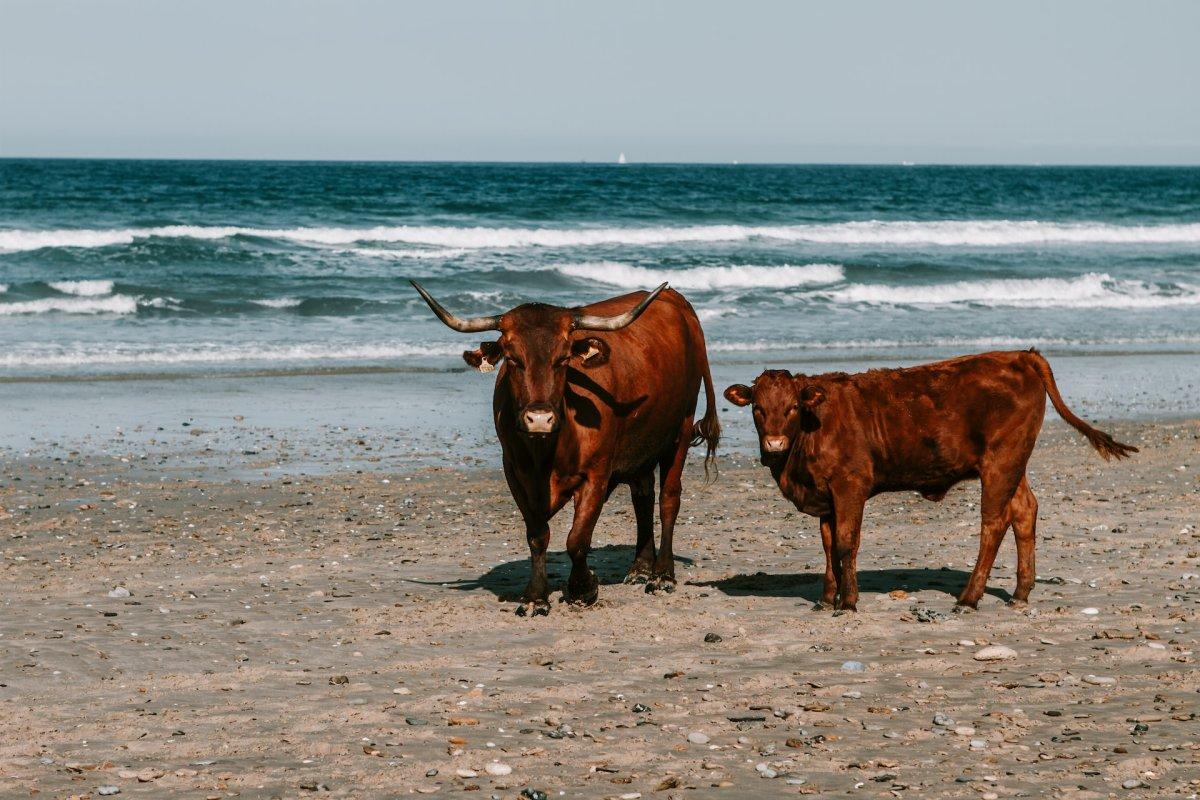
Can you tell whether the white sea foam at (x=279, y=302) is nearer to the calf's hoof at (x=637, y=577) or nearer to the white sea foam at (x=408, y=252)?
the white sea foam at (x=408, y=252)

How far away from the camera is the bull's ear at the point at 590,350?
882 centimetres

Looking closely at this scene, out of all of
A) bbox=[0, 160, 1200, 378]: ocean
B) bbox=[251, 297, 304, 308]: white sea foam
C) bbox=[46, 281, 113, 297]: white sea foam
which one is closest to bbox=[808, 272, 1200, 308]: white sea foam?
bbox=[0, 160, 1200, 378]: ocean

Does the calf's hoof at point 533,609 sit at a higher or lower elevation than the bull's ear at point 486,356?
lower

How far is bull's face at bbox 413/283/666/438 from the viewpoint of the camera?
840 cm

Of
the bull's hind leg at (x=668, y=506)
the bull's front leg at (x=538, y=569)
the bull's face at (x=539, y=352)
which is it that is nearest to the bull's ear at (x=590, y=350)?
the bull's face at (x=539, y=352)

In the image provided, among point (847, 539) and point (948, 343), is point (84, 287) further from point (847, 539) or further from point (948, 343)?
point (847, 539)

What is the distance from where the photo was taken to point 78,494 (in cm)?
1270

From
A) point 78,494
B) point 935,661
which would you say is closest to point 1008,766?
point 935,661

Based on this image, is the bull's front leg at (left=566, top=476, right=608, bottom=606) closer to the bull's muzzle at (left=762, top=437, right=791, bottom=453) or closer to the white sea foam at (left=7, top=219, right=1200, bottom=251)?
the bull's muzzle at (left=762, top=437, right=791, bottom=453)

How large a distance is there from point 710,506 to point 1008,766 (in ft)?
21.4

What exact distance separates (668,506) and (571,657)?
7.98 ft

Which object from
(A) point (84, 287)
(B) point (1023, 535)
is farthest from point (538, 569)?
(A) point (84, 287)

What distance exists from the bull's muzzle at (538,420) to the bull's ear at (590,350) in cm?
62

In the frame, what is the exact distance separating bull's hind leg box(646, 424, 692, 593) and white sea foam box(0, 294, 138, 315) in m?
21.5
